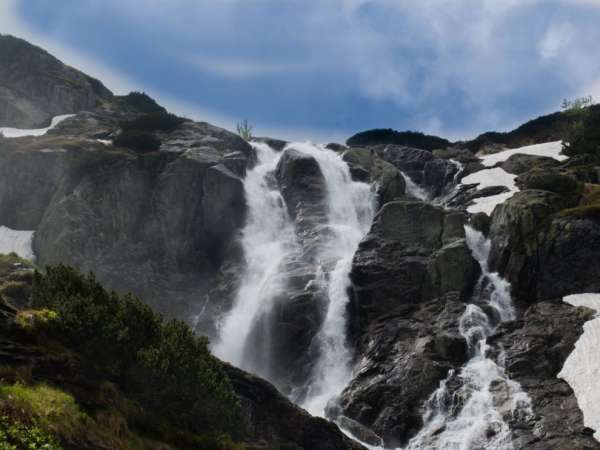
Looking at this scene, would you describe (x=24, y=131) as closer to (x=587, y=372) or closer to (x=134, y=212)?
(x=134, y=212)

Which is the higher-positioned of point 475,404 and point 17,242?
point 17,242

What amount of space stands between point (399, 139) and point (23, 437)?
327ft

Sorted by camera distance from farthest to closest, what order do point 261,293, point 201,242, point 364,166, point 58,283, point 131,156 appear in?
1. point 364,166
2. point 131,156
3. point 201,242
4. point 261,293
5. point 58,283

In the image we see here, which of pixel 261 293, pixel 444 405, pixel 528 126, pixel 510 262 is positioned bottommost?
pixel 444 405

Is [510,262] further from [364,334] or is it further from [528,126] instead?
[528,126]

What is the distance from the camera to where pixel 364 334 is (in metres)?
46.6

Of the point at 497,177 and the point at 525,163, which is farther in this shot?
the point at 525,163

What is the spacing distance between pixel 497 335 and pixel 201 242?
112ft

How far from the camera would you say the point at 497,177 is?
71.5m

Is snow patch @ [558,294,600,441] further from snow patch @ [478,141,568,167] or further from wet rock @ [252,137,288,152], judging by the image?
wet rock @ [252,137,288,152]

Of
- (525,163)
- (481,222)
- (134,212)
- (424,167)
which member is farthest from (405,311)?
(424,167)

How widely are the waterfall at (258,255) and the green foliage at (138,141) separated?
1289cm

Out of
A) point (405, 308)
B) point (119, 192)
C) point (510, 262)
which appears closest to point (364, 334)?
point (405, 308)

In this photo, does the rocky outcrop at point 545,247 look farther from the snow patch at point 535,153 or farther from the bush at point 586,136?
the snow patch at point 535,153
